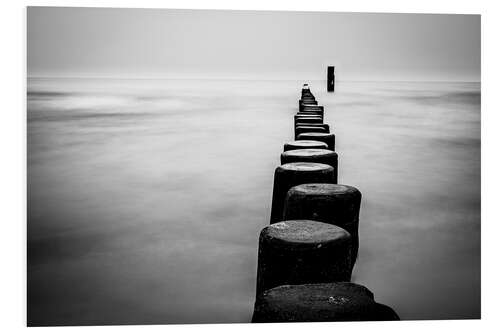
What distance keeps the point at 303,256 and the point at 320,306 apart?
0.20 m

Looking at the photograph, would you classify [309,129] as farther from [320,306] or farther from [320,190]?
[320,306]

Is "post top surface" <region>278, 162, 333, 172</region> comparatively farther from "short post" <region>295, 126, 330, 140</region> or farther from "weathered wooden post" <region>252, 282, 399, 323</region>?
"short post" <region>295, 126, 330, 140</region>

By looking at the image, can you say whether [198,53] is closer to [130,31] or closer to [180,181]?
[130,31]

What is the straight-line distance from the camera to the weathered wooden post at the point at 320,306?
1.36 m

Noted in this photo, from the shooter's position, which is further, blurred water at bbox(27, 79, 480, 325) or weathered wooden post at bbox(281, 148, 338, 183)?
weathered wooden post at bbox(281, 148, 338, 183)

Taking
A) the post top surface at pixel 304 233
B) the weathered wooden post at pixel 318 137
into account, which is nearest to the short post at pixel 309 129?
the weathered wooden post at pixel 318 137

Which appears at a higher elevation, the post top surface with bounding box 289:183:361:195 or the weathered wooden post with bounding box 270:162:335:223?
the weathered wooden post with bounding box 270:162:335:223

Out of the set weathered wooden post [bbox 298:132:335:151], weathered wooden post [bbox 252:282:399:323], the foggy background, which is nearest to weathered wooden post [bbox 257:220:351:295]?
weathered wooden post [bbox 252:282:399:323]

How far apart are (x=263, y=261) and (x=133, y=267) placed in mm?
1123

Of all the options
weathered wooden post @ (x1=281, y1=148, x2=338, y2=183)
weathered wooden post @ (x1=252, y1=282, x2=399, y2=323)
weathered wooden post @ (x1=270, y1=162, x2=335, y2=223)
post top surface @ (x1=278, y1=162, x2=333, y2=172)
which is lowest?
weathered wooden post @ (x1=252, y1=282, x2=399, y2=323)

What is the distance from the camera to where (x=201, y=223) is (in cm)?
327

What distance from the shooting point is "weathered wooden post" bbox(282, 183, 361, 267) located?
1.97 metres

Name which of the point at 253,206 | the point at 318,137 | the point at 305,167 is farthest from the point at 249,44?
the point at 305,167

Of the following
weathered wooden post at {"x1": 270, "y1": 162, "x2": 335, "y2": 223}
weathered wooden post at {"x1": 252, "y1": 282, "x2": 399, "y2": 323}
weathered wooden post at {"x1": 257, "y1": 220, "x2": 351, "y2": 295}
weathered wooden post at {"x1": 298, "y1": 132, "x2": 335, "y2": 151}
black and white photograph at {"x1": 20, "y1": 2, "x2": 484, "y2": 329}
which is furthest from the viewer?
weathered wooden post at {"x1": 298, "y1": 132, "x2": 335, "y2": 151}
